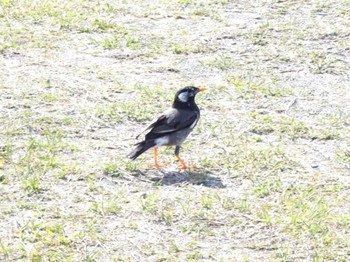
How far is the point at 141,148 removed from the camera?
8281mm

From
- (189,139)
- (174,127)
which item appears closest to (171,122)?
(174,127)

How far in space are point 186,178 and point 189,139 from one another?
3.09 ft

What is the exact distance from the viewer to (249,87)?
10414 mm

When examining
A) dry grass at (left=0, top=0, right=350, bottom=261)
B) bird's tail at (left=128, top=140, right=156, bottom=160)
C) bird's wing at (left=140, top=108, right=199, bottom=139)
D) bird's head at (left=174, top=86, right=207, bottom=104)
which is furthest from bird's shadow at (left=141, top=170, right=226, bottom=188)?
bird's head at (left=174, top=86, right=207, bottom=104)

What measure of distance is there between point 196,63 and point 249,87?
97cm

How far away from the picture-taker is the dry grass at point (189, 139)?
7219 mm

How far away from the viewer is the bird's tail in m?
8.26

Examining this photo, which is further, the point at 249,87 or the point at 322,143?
the point at 249,87

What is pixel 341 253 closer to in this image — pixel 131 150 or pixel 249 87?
pixel 131 150

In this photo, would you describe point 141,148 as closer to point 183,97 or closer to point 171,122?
point 171,122

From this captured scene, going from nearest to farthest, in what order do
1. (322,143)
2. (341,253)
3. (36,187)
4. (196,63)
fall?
1. (341,253)
2. (36,187)
3. (322,143)
4. (196,63)

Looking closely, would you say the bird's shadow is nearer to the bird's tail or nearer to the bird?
the bird

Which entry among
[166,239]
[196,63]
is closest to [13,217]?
[166,239]

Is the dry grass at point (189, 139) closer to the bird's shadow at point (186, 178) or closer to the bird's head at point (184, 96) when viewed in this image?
the bird's shadow at point (186, 178)
